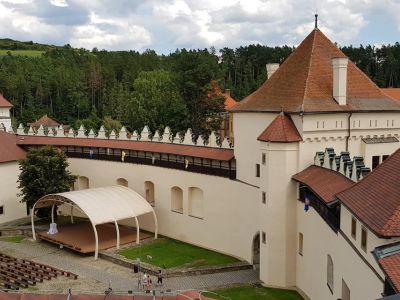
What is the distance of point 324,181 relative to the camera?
19.7 meters

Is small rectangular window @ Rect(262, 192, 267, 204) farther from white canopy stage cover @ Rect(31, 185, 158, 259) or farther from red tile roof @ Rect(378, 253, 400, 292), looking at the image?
red tile roof @ Rect(378, 253, 400, 292)

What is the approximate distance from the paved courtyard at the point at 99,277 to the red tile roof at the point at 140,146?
6601mm

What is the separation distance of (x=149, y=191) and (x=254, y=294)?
13696 millimetres

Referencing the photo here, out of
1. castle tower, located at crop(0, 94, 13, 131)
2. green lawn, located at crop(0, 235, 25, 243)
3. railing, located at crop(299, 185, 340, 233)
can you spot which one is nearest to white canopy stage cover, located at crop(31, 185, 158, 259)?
green lawn, located at crop(0, 235, 25, 243)

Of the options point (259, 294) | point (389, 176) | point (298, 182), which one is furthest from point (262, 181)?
point (389, 176)

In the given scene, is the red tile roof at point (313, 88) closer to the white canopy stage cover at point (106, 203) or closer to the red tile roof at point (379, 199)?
the red tile roof at point (379, 199)

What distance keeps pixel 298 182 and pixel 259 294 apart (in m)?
5.11

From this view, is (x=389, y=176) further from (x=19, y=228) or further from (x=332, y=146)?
(x=19, y=228)

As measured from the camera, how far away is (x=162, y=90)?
5478 cm

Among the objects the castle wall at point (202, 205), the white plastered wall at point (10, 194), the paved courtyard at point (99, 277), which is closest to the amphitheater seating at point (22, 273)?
the paved courtyard at point (99, 277)

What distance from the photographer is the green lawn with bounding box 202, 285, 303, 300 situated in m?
22.1

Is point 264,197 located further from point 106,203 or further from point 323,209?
point 106,203

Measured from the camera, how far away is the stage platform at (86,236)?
2977 centimetres

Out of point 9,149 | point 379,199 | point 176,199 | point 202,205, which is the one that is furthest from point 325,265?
point 9,149
